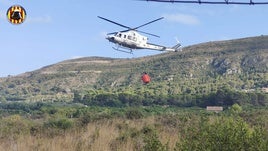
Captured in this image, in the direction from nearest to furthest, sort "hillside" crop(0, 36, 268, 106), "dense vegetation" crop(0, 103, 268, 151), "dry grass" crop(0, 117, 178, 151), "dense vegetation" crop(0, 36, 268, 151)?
"dense vegetation" crop(0, 103, 268, 151) → "dry grass" crop(0, 117, 178, 151) → "dense vegetation" crop(0, 36, 268, 151) → "hillside" crop(0, 36, 268, 106)

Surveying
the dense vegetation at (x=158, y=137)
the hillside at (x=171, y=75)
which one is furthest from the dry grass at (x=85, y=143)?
the hillside at (x=171, y=75)

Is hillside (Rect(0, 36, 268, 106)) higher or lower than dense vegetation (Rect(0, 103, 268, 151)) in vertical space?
higher

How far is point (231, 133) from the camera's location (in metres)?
11.4

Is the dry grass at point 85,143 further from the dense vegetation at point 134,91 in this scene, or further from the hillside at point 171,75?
the hillside at point 171,75

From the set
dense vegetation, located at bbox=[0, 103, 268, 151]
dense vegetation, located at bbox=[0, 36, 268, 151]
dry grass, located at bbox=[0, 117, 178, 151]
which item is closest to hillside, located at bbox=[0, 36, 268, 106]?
dense vegetation, located at bbox=[0, 36, 268, 151]

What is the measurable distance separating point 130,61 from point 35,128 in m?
142

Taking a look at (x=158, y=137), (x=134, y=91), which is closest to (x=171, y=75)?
(x=134, y=91)

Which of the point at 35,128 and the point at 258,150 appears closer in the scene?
the point at 258,150

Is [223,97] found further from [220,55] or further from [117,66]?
[117,66]

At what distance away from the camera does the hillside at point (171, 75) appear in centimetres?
12338

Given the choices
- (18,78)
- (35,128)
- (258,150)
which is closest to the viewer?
(258,150)

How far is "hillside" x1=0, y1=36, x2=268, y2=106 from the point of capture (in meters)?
123

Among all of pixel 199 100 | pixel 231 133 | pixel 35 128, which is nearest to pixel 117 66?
pixel 199 100

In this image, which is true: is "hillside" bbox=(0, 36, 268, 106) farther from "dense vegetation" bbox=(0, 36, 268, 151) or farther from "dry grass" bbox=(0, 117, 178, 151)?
"dry grass" bbox=(0, 117, 178, 151)
